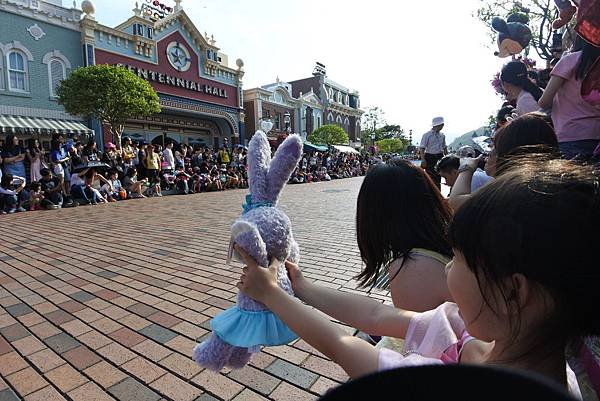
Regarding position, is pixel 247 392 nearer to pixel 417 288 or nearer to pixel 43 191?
pixel 417 288

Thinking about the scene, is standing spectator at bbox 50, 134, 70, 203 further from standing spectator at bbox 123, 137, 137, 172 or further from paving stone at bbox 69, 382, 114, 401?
paving stone at bbox 69, 382, 114, 401

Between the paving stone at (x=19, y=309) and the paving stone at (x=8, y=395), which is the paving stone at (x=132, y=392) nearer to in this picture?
the paving stone at (x=8, y=395)

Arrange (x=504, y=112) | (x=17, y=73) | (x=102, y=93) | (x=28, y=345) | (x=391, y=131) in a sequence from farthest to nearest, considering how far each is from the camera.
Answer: (x=391, y=131) < (x=17, y=73) < (x=102, y=93) < (x=504, y=112) < (x=28, y=345)

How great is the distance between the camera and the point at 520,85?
3.21m

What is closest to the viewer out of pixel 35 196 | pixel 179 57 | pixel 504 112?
pixel 504 112

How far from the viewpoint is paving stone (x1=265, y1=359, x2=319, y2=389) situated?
6.02 ft

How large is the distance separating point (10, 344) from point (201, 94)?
80.3 ft

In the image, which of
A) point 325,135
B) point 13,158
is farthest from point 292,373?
point 325,135

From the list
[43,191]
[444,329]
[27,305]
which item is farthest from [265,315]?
[43,191]

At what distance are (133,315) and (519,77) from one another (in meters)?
3.62

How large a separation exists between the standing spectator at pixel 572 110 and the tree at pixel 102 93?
15832mm

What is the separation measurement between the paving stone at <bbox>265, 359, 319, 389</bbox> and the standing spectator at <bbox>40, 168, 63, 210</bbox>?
989 cm

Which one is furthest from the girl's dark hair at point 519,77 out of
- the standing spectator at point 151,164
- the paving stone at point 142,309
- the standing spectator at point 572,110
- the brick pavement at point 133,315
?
the standing spectator at point 151,164

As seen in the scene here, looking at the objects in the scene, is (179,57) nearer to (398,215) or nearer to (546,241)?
(398,215)
